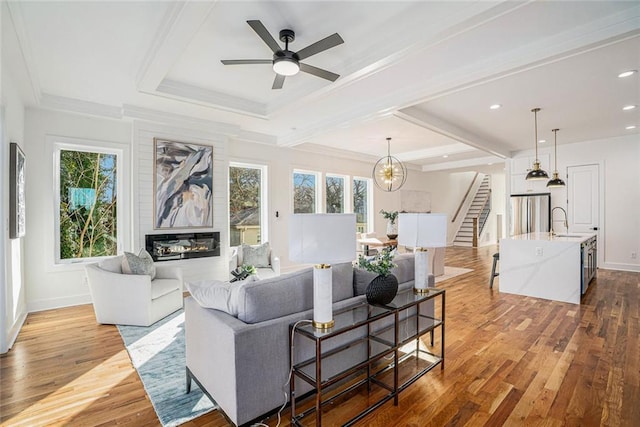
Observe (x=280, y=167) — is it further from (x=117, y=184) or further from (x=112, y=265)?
(x=112, y=265)

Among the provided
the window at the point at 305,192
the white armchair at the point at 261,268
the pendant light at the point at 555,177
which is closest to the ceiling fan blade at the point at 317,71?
the white armchair at the point at 261,268

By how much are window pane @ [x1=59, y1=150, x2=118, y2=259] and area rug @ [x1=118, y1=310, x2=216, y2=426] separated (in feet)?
5.75

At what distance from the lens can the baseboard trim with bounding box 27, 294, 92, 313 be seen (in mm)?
4008

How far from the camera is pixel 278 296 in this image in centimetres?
191

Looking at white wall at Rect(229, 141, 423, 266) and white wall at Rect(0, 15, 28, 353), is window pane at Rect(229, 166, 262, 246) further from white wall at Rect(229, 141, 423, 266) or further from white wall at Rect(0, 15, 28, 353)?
white wall at Rect(0, 15, 28, 353)

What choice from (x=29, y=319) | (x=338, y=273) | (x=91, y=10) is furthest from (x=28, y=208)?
(x=338, y=273)

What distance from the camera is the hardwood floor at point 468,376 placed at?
196cm

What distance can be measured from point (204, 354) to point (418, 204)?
29.0ft

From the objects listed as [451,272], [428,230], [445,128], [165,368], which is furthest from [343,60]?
[451,272]

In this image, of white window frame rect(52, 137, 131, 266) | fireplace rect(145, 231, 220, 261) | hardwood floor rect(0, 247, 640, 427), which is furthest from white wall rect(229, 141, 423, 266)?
hardwood floor rect(0, 247, 640, 427)

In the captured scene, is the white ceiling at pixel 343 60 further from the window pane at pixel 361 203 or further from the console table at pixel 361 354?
the window pane at pixel 361 203

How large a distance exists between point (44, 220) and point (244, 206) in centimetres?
290

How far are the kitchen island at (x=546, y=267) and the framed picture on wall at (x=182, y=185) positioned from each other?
190 inches

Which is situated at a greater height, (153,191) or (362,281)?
(153,191)
